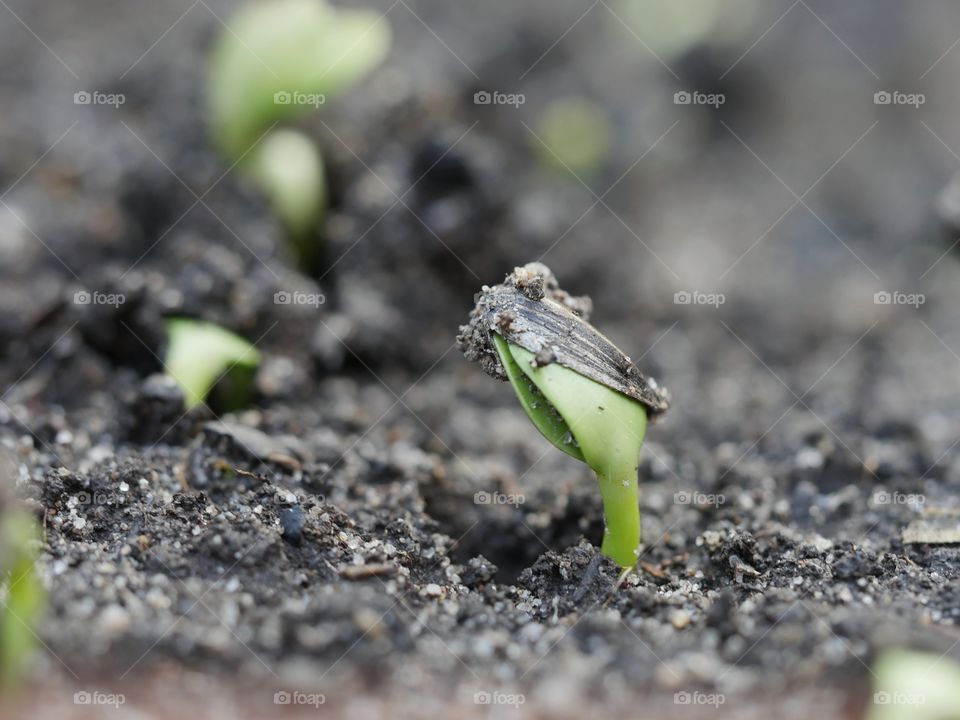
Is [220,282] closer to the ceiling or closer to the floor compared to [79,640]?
closer to the ceiling

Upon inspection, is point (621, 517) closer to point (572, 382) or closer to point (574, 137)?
point (572, 382)

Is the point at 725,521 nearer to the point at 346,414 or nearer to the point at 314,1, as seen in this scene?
the point at 346,414

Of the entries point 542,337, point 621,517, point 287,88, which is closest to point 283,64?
point 287,88

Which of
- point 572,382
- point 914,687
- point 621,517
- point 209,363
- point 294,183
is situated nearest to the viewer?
point 914,687

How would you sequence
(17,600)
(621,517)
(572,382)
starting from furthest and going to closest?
(621,517) → (572,382) → (17,600)

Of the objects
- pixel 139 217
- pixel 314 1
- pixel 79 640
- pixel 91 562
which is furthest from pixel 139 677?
pixel 314 1

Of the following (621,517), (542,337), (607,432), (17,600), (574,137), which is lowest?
(17,600)

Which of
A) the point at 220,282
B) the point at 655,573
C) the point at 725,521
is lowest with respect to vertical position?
the point at 655,573
